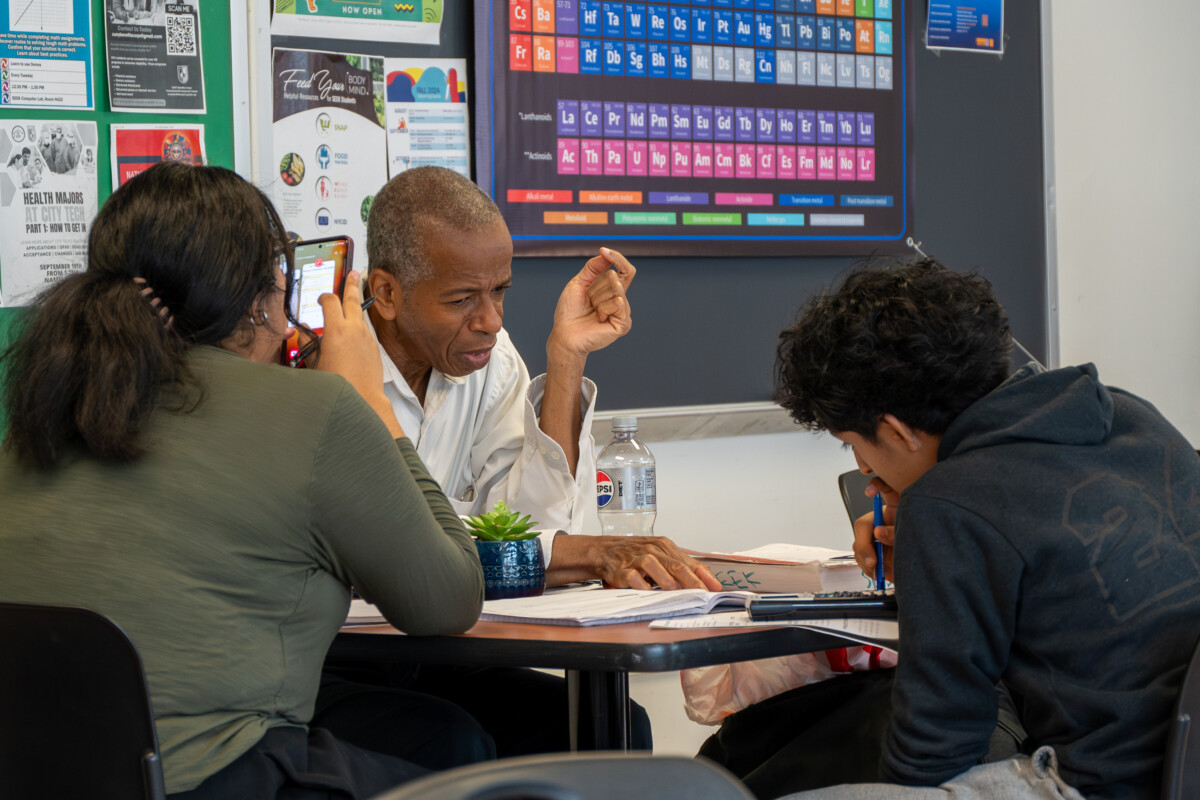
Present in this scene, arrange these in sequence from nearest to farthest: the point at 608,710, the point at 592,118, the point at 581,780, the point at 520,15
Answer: the point at 581,780, the point at 608,710, the point at 520,15, the point at 592,118

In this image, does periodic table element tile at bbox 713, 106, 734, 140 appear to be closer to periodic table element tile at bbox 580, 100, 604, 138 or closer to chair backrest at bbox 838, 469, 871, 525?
periodic table element tile at bbox 580, 100, 604, 138

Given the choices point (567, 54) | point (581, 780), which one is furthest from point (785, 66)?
point (581, 780)

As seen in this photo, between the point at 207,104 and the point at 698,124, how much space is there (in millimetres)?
1247

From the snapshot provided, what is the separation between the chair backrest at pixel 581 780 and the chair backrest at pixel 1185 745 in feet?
1.83

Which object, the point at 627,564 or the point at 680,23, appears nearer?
the point at 627,564

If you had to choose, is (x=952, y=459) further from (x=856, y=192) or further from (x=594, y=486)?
(x=856, y=192)

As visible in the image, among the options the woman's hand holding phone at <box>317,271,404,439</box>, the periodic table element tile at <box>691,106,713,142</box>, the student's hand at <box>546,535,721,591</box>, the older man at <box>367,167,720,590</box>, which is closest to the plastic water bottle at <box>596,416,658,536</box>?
the older man at <box>367,167,720,590</box>

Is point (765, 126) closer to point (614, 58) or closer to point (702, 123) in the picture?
point (702, 123)

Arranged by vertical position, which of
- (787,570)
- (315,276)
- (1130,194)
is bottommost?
(787,570)

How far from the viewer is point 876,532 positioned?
4.48 ft

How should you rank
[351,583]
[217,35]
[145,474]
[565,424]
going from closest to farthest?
[145,474], [351,583], [565,424], [217,35]

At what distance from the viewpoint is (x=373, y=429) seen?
1.13 meters

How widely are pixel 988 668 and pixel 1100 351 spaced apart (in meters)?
2.78

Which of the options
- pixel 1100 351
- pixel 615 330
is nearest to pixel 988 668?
pixel 615 330
